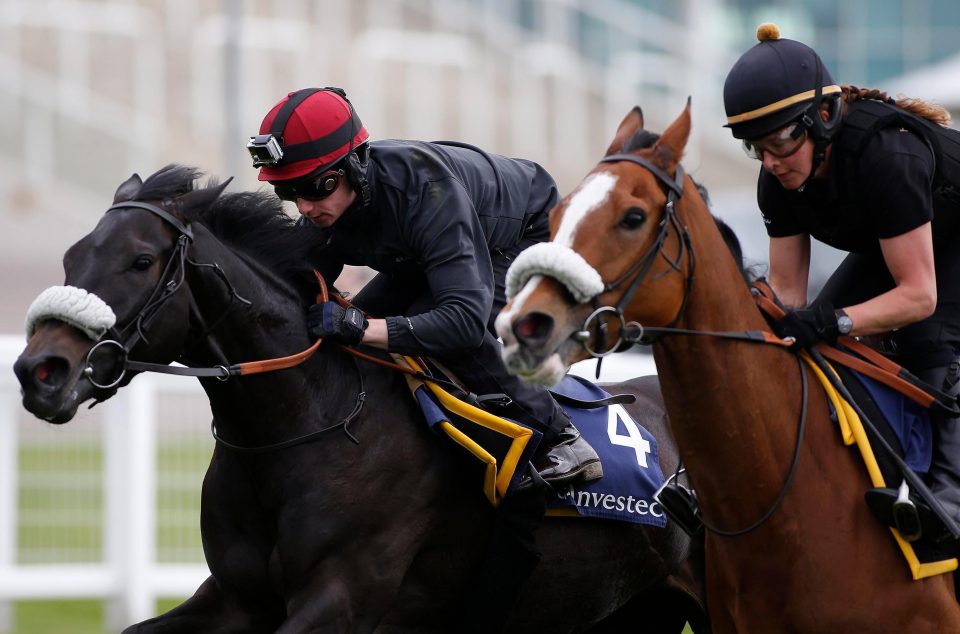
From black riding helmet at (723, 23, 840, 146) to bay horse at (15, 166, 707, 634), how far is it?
4.91 ft

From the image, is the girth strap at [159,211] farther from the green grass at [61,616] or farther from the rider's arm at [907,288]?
the green grass at [61,616]

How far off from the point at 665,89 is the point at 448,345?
69.1 ft

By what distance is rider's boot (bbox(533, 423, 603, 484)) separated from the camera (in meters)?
5.18

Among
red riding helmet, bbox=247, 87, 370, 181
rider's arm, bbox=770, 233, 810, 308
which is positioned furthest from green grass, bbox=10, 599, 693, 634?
red riding helmet, bbox=247, 87, 370, 181

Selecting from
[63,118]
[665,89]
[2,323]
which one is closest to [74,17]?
[63,118]

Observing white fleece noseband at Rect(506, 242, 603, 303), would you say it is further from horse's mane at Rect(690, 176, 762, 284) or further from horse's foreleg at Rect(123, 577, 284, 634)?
horse's foreleg at Rect(123, 577, 284, 634)

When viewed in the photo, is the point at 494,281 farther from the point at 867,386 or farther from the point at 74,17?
the point at 74,17

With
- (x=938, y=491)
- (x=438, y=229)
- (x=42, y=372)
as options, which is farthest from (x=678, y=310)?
(x=42, y=372)

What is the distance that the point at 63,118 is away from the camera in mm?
20031

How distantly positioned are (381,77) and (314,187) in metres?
18.8

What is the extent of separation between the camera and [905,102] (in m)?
4.71

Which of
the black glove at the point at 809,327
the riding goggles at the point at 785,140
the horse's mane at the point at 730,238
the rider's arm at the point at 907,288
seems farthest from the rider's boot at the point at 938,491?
the riding goggles at the point at 785,140

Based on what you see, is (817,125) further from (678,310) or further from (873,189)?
(678,310)

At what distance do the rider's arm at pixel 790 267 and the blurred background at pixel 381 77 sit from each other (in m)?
3.53
